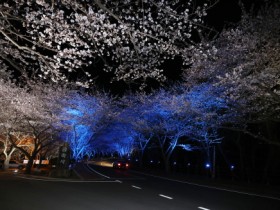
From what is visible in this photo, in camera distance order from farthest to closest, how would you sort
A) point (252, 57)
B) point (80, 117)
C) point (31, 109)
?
point (80, 117)
point (31, 109)
point (252, 57)

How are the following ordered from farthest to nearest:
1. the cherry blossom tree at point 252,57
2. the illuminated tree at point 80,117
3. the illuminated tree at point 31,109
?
the illuminated tree at point 80,117 → the illuminated tree at point 31,109 → the cherry blossom tree at point 252,57

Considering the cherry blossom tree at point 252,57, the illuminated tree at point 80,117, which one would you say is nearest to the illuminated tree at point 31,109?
the illuminated tree at point 80,117

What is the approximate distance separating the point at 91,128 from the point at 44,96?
607 cm

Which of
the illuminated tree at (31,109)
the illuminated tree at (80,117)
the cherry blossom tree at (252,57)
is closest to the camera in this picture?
the cherry blossom tree at (252,57)

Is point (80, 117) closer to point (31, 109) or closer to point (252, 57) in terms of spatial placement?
point (31, 109)

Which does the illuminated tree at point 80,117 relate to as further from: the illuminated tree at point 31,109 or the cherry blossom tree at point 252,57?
the cherry blossom tree at point 252,57

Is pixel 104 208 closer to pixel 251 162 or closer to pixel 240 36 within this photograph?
pixel 240 36

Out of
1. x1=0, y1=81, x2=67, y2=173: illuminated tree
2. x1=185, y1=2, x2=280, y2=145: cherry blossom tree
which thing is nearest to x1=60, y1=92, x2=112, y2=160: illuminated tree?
x1=0, y1=81, x2=67, y2=173: illuminated tree

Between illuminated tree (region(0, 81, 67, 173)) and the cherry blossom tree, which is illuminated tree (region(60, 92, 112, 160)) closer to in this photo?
illuminated tree (region(0, 81, 67, 173))

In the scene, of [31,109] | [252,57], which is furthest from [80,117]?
[252,57]

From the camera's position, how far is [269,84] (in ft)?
47.2

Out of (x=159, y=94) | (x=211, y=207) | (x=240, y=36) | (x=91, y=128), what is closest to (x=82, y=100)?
(x=91, y=128)

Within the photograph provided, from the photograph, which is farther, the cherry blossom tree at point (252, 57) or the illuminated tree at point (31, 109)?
the illuminated tree at point (31, 109)

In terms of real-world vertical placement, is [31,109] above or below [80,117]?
below
